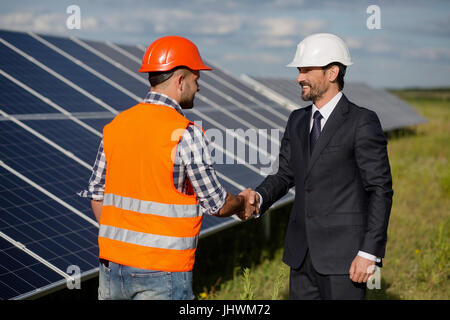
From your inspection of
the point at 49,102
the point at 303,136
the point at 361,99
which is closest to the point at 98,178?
the point at 303,136

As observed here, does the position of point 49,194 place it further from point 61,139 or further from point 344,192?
point 344,192

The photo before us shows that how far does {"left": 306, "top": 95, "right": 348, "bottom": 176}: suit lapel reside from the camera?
12.2 ft

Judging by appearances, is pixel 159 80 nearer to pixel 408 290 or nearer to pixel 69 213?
pixel 69 213

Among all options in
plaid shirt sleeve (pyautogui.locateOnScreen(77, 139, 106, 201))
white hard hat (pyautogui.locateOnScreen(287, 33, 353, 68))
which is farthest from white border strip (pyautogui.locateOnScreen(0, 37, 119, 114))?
white hard hat (pyautogui.locateOnScreen(287, 33, 353, 68))

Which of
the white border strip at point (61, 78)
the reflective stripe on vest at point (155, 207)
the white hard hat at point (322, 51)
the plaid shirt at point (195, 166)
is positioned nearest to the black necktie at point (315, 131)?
the white hard hat at point (322, 51)


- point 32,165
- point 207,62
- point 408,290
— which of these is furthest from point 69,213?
point 207,62

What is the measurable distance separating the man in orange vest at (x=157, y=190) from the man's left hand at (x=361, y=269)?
1073 mm

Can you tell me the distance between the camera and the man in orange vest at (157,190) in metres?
2.89

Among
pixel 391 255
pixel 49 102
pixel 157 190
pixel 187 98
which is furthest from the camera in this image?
pixel 391 255

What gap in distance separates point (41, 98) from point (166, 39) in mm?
3688

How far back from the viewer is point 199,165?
2930 millimetres

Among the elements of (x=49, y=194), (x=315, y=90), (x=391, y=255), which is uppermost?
(x=315, y=90)

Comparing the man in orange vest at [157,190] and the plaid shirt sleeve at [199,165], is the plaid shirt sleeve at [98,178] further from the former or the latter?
the plaid shirt sleeve at [199,165]

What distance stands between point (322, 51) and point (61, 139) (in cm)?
322
